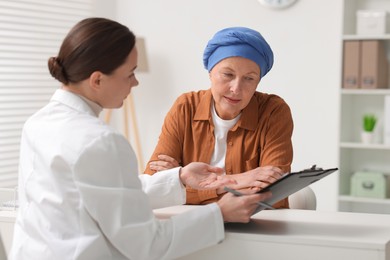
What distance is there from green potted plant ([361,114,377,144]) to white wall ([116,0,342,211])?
0.64ft

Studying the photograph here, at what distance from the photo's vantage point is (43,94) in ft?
18.0

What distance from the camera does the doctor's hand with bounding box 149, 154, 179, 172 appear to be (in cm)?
267

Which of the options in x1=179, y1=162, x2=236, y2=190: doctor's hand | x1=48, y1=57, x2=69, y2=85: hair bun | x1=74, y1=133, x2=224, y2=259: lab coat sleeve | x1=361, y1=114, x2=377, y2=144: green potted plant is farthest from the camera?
x1=361, y1=114, x2=377, y2=144: green potted plant

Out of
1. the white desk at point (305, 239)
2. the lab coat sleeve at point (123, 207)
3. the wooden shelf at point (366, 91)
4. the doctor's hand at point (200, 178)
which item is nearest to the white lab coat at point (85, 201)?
the lab coat sleeve at point (123, 207)

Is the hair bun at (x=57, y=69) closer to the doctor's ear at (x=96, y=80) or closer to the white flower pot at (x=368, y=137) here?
the doctor's ear at (x=96, y=80)

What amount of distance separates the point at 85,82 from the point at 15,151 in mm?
3381

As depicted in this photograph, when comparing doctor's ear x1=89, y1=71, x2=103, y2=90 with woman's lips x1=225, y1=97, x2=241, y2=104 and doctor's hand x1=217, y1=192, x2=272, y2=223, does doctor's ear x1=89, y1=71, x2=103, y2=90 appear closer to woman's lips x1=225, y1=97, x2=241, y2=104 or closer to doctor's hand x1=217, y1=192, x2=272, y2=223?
doctor's hand x1=217, y1=192, x2=272, y2=223

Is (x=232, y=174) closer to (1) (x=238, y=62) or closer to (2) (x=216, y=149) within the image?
(2) (x=216, y=149)

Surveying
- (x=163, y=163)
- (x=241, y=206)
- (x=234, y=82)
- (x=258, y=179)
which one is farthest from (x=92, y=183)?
(x=234, y=82)

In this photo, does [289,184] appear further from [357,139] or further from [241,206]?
[357,139]

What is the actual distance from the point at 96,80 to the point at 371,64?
3.37 m

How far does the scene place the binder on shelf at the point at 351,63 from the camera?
5.00 metres

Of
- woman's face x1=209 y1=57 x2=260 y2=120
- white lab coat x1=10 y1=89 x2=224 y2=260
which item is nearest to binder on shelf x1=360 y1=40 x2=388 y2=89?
woman's face x1=209 y1=57 x2=260 y2=120

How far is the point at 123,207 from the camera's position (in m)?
1.84
